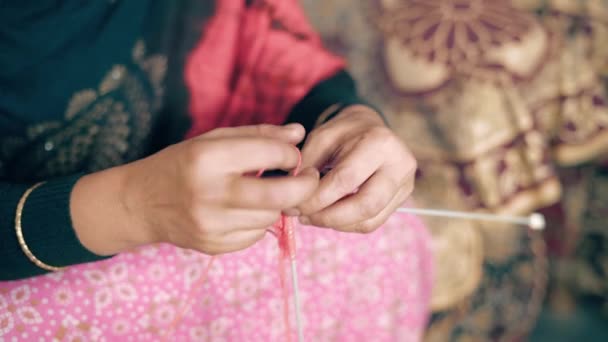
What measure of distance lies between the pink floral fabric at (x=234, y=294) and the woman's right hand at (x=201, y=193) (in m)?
0.11

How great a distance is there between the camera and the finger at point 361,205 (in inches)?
21.3

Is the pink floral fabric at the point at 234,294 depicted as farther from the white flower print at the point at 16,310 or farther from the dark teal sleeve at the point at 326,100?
the dark teal sleeve at the point at 326,100

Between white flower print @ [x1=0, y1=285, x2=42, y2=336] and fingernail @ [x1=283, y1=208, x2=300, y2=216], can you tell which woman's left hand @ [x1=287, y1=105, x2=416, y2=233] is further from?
white flower print @ [x1=0, y1=285, x2=42, y2=336]

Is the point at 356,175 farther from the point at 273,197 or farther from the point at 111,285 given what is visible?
the point at 111,285

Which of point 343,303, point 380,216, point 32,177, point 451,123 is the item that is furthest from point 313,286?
point 451,123

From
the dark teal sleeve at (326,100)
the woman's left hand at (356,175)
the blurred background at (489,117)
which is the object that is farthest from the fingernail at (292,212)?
the blurred background at (489,117)

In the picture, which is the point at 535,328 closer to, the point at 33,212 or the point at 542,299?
the point at 542,299

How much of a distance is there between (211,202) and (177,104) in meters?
0.43

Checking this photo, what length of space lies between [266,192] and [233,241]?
8 centimetres

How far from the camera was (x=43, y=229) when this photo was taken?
542 millimetres

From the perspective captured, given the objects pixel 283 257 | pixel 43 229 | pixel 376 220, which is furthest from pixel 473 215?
pixel 43 229

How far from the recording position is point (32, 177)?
71cm

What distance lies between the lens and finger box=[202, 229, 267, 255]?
47cm

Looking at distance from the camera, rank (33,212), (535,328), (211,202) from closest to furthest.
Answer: (211,202), (33,212), (535,328)
